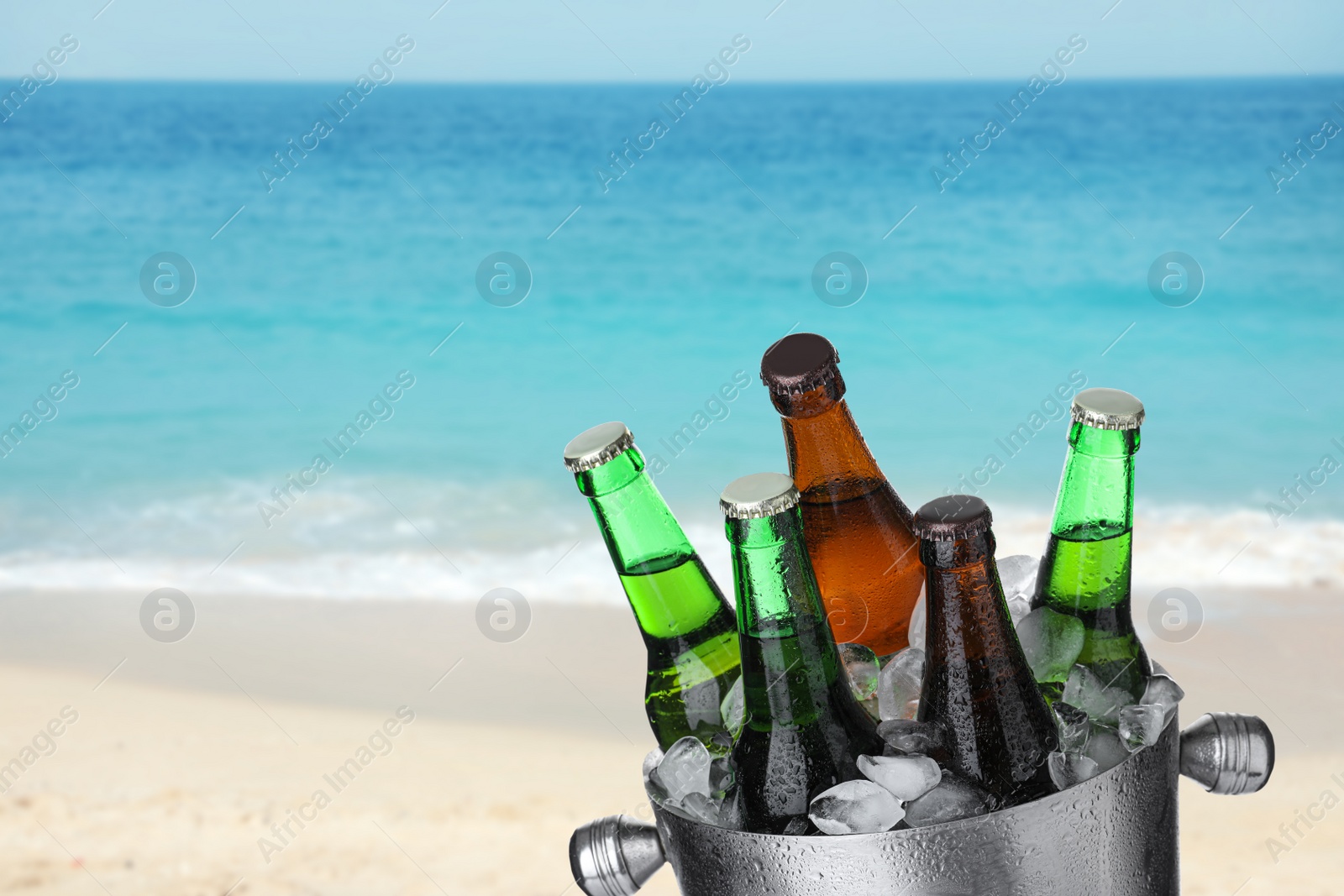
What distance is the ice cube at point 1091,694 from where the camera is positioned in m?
1.21

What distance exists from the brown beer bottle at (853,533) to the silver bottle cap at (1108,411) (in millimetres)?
260

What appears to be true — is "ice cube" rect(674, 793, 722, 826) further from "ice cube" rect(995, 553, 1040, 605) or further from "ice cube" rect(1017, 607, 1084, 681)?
"ice cube" rect(995, 553, 1040, 605)

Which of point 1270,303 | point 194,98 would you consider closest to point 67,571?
point 1270,303

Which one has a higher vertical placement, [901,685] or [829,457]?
[829,457]

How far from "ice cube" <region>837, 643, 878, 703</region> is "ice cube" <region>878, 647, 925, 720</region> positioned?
0.5 inches

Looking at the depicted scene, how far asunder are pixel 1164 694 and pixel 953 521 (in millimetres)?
293

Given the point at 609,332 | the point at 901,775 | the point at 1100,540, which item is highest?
the point at 609,332

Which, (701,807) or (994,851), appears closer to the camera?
(994,851)

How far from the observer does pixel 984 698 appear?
1.20 metres

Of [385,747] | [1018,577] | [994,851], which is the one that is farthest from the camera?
[385,747]

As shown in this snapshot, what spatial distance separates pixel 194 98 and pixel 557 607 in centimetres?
3245

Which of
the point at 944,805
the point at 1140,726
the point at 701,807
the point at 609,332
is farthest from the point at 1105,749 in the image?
the point at 609,332

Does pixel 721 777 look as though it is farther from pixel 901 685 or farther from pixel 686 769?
pixel 901 685

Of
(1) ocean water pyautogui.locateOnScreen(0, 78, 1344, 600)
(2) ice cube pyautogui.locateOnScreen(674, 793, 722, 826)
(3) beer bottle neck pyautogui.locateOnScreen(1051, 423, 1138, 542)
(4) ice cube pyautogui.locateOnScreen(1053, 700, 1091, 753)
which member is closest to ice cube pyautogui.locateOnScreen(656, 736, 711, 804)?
(2) ice cube pyautogui.locateOnScreen(674, 793, 722, 826)
